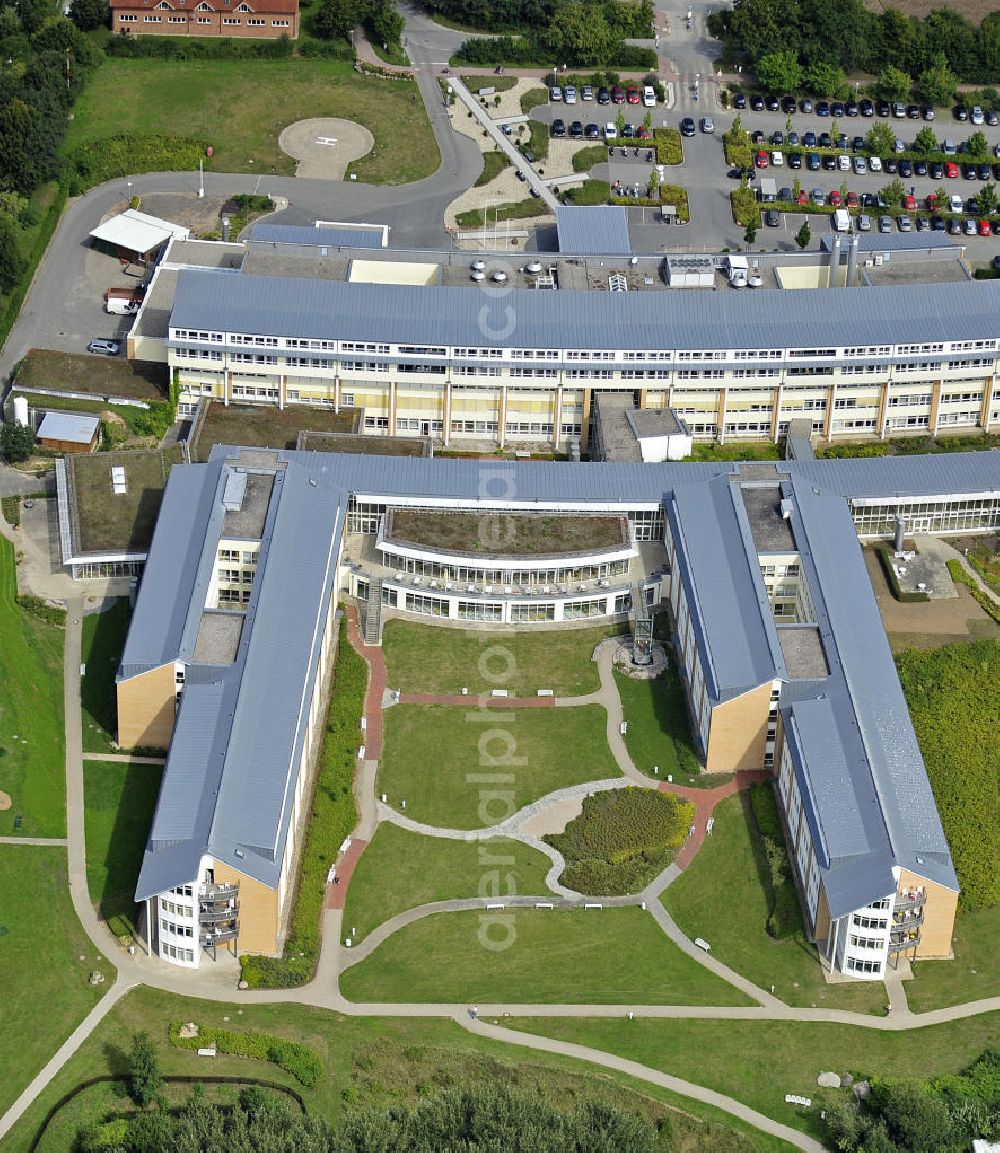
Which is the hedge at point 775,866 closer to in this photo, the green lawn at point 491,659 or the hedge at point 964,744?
the hedge at point 964,744

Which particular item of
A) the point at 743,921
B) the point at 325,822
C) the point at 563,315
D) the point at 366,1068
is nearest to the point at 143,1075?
the point at 366,1068

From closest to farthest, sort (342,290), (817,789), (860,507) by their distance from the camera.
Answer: (817,789)
(860,507)
(342,290)

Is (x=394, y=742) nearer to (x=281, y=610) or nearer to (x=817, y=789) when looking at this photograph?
(x=281, y=610)

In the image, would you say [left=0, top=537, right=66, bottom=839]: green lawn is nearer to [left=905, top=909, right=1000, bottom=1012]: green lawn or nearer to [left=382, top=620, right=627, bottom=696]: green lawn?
[left=382, top=620, right=627, bottom=696]: green lawn

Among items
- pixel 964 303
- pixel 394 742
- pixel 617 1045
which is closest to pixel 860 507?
pixel 964 303

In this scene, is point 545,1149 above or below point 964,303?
below

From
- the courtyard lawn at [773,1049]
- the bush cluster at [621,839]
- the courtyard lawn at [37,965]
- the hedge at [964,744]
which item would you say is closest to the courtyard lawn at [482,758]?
the bush cluster at [621,839]

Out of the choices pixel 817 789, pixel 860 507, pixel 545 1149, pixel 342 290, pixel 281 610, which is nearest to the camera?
pixel 545 1149

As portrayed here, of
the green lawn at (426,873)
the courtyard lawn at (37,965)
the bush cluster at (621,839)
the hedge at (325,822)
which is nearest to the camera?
the courtyard lawn at (37,965)
